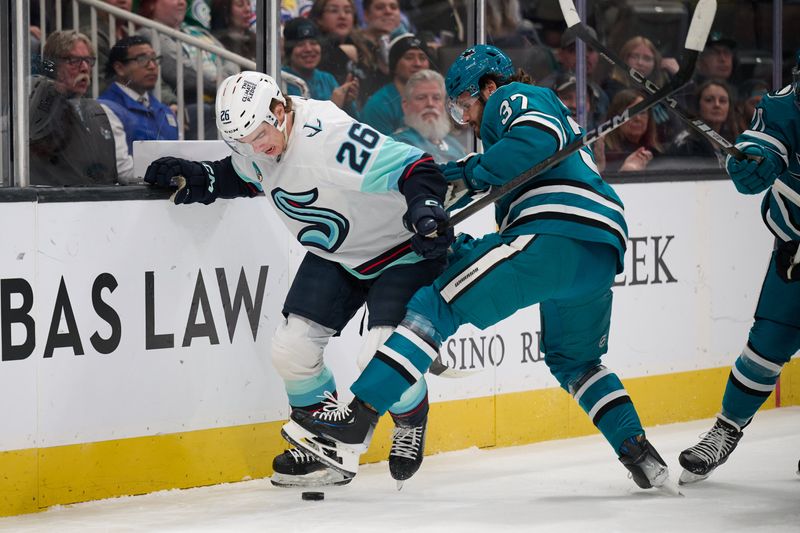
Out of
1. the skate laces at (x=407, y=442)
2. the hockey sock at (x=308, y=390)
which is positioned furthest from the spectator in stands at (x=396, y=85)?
the skate laces at (x=407, y=442)

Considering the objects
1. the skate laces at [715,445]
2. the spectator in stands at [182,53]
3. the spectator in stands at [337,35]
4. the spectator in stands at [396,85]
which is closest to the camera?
the skate laces at [715,445]

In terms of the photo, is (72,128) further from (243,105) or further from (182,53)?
(243,105)

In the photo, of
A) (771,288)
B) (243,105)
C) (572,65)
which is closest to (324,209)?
(243,105)

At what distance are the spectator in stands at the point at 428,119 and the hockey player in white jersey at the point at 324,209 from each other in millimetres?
1046

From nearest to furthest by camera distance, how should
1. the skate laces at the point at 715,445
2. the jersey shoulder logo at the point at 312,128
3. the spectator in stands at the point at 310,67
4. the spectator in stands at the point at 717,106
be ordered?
the jersey shoulder logo at the point at 312,128
the skate laces at the point at 715,445
the spectator in stands at the point at 310,67
the spectator in stands at the point at 717,106

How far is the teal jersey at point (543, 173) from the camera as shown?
10.9ft

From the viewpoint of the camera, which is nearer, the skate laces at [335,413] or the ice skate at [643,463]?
the skate laces at [335,413]

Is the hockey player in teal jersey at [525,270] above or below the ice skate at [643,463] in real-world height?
above

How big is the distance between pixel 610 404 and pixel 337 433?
808mm

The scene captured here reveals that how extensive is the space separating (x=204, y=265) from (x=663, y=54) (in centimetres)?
237

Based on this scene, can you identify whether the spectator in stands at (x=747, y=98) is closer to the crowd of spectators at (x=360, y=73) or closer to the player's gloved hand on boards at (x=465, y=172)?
the crowd of spectators at (x=360, y=73)

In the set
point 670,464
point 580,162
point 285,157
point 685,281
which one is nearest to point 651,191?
point 685,281

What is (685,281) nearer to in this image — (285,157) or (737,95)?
(737,95)

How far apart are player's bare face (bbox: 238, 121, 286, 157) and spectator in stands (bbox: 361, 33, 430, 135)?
3.62ft
